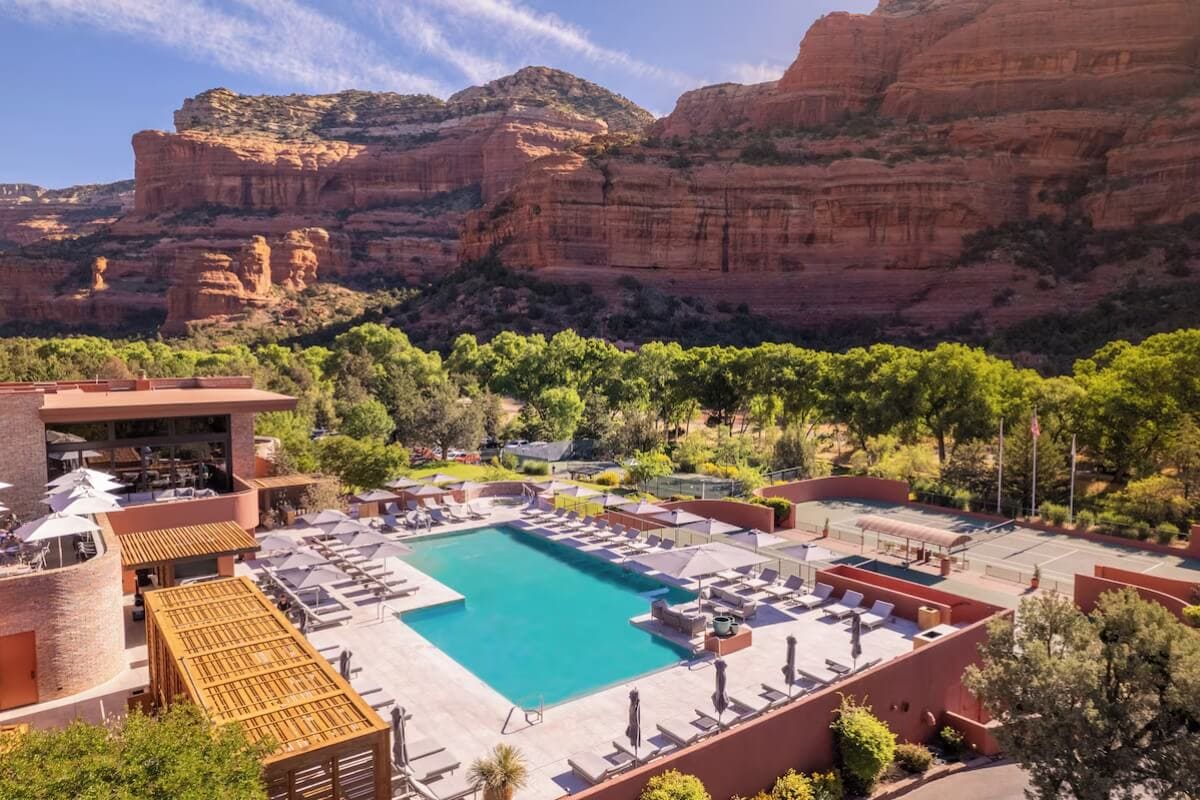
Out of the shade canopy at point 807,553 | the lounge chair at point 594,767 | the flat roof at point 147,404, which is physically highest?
the flat roof at point 147,404

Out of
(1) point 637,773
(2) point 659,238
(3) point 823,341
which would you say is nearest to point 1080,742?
(1) point 637,773

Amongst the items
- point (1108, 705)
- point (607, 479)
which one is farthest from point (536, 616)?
point (607, 479)

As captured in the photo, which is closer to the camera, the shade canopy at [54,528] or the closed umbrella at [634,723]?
the closed umbrella at [634,723]

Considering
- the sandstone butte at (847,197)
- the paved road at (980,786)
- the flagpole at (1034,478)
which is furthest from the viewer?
the sandstone butte at (847,197)

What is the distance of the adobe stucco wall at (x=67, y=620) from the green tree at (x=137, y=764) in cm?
648

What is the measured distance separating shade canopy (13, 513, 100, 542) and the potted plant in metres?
8.02

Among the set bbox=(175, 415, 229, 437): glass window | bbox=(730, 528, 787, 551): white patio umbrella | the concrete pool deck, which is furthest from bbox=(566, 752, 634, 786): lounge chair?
bbox=(175, 415, 229, 437): glass window

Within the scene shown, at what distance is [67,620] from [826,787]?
12.4 metres

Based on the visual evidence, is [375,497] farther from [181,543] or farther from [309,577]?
Result: [181,543]

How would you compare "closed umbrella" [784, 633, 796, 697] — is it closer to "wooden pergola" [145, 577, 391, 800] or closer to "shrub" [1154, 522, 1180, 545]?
"wooden pergola" [145, 577, 391, 800]

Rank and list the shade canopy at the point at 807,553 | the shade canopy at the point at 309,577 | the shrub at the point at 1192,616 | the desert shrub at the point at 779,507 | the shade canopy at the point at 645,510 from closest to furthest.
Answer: the shrub at the point at 1192,616
the shade canopy at the point at 309,577
the shade canopy at the point at 807,553
the shade canopy at the point at 645,510
the desert shrub at the point at 779,507

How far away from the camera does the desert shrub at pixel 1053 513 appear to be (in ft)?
84.0

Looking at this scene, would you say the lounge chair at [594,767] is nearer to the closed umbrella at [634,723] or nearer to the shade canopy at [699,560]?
the closed umbrella at [634,723]

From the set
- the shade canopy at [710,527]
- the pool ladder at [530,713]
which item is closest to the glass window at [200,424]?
the pool ladder at [530,713]
